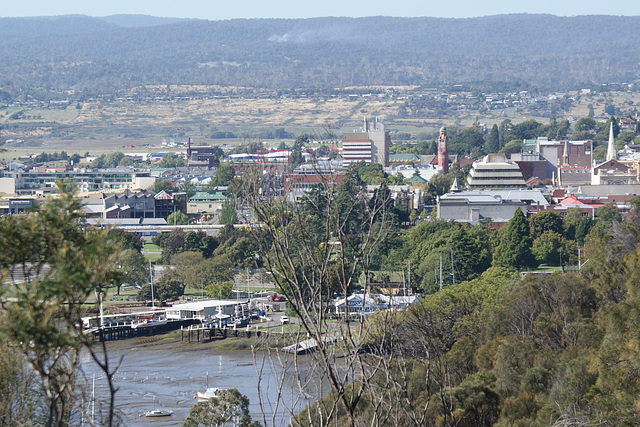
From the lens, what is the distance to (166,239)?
37156 mm

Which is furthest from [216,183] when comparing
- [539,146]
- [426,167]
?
[539,146]

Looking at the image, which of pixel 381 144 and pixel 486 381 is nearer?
pixel 486 381

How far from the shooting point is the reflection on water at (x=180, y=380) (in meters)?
17.0

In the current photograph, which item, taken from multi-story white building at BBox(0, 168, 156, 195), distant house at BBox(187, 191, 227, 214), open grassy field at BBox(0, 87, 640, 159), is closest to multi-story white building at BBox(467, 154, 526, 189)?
distant house at BBox(187, 191, 227, 214)

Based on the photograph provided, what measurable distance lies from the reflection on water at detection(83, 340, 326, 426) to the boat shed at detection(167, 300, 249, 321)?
2274mm

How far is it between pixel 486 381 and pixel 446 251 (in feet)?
56.2

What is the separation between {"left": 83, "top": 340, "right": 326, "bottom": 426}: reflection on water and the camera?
1703cm

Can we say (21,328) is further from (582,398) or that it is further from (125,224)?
(125,224)

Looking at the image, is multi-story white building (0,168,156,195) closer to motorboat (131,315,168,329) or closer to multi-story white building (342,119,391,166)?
multi-story white building (342,119,391,166)

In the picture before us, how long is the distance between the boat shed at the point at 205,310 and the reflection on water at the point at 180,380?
227 cm

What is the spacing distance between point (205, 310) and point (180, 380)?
7843 mm

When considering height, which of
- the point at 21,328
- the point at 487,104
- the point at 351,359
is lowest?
the point at 487,104

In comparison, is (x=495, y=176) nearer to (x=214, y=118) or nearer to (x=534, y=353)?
(x=534, y=353)

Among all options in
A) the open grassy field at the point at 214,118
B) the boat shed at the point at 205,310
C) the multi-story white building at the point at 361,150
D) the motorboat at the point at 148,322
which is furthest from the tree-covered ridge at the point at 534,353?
the open grassy field at the point at 214,118
